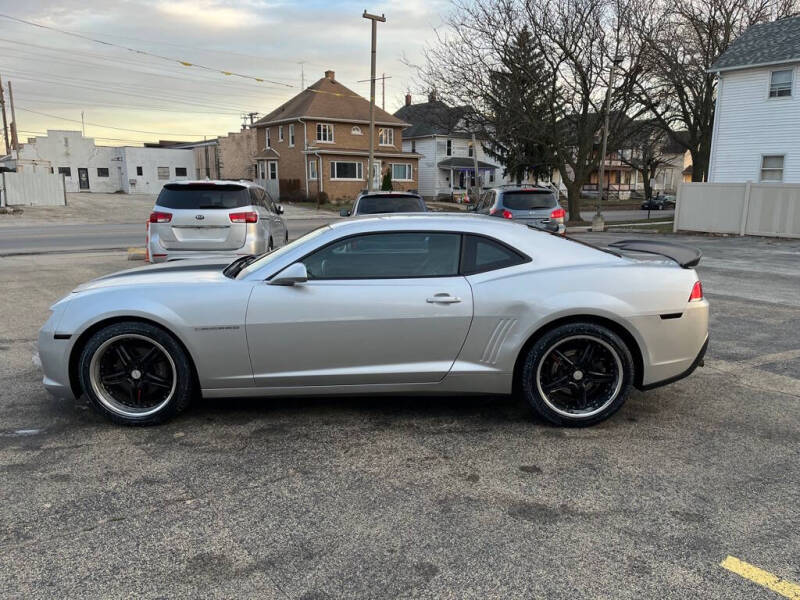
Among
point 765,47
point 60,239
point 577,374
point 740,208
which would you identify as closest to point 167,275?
point 577,374

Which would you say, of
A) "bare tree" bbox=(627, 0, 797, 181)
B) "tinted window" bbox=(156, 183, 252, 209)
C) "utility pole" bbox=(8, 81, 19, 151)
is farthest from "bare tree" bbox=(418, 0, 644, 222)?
"utility pole" bbox=(8, 81, 19, 151)

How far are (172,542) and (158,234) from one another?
7321mm

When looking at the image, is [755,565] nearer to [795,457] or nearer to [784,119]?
[795,457]

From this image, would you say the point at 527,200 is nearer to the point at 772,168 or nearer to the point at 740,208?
the point at 740,208

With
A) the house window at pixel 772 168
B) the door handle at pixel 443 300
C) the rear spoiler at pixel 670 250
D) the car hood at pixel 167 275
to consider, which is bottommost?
the door handle at pixel 443 300

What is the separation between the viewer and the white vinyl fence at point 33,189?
117 feet

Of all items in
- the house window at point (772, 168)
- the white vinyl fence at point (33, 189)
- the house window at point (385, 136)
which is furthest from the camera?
the house window at point (385, 136)

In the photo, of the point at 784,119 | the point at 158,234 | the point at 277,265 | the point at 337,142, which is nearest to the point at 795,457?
the point at 277,265

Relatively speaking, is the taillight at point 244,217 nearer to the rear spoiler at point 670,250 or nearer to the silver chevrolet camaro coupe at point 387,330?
the silver chevrolet camaro coupe at point 387,330

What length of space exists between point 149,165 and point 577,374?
60.1m

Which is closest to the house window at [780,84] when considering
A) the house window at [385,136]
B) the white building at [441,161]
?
the house window at [385,136]

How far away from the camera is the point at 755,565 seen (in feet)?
8.97

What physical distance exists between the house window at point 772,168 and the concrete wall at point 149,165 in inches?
1928

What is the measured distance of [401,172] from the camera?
48031 millimetres
